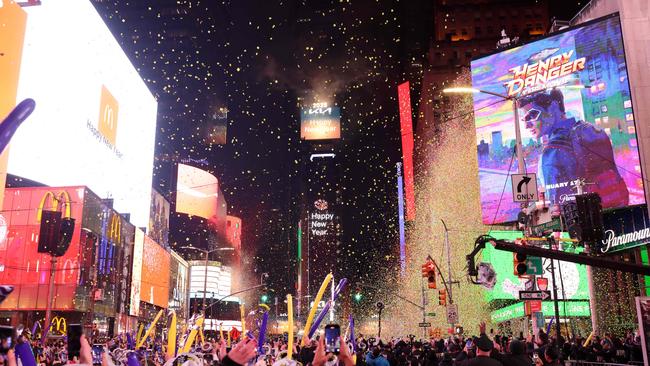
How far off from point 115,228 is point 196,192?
168 feet

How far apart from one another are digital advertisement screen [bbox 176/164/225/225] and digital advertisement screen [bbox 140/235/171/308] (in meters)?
25.7

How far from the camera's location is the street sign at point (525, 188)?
19.5 metres

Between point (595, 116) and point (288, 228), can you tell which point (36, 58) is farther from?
point (288, 228)

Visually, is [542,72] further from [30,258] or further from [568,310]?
[30,258]

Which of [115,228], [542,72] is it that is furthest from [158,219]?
[542,72]

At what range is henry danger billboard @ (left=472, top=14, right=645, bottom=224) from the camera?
3528cm

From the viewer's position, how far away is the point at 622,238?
35.8m

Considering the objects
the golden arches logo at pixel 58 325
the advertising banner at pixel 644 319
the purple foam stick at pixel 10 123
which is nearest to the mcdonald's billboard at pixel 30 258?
the golden arches logo at pixel 58 325

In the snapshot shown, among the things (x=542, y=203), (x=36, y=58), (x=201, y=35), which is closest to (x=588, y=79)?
(x=542, y=203)

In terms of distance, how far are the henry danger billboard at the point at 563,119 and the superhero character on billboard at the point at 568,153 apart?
0.18 ft

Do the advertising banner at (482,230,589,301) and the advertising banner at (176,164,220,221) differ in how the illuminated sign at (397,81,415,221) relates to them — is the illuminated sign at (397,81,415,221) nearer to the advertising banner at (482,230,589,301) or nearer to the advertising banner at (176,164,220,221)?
the advertising banner at (176,164,220,221)

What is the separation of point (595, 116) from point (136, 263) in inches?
1695

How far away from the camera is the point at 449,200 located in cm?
7256

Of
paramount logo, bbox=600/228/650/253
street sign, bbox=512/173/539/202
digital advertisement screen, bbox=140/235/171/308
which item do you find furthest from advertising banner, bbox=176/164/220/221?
street sign, bbox=512/173/539/202
